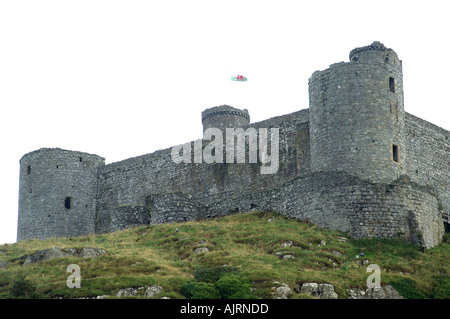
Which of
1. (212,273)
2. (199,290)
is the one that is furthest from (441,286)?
(199,290)

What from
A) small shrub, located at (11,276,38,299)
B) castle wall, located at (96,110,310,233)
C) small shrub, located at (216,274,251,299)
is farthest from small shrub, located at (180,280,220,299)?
castle wall, located at (96,110,310,233)

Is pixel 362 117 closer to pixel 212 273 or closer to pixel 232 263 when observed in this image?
pixel 232 263

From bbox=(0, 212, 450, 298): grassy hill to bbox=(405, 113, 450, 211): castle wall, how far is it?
9054mm

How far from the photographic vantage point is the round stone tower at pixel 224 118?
187 ft

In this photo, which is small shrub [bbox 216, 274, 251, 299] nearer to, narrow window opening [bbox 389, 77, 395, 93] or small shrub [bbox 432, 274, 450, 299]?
small shrub [bbox 432, 274, 450, 299]

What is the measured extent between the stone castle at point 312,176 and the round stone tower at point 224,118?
0.08m

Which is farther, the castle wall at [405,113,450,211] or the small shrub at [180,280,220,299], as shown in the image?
the castle wall at [405,113,450,211]

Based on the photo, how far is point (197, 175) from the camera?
57375 mm

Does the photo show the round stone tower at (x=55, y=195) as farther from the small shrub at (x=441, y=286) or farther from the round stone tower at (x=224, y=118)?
the small shrub at (x=441, y=286)

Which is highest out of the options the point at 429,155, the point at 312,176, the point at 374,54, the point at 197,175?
the point at 374,54

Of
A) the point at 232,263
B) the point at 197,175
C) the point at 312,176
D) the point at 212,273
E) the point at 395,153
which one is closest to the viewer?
the point at 212,273

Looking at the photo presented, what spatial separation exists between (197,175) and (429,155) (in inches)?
616

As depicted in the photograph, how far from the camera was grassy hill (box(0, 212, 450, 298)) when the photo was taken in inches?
1310

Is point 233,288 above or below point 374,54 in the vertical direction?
below
